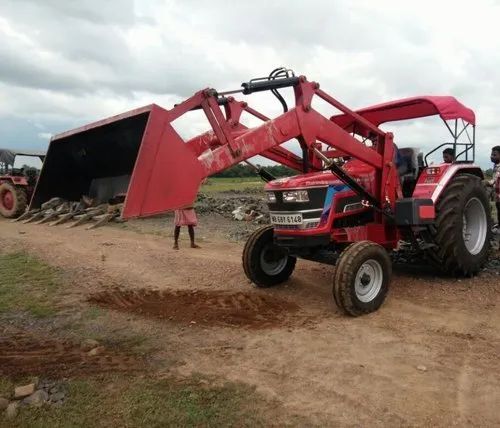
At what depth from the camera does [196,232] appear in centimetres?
1237

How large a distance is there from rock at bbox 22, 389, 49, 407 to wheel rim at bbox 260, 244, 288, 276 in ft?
12.0

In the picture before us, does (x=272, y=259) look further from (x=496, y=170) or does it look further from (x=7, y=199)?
(x=7, y=199)

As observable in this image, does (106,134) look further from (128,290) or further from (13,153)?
(13,153)

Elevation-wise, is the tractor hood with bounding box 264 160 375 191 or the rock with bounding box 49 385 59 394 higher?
the tractor hood with bounding box 264 160 375 191

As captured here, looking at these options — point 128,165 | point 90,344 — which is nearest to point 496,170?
point 128,165

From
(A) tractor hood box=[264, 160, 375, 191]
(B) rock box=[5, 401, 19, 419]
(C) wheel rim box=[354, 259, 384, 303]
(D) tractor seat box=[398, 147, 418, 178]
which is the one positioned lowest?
(B) rock box=[5, 401, 19, 419]

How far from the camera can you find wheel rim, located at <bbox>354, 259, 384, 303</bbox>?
5.65 metres

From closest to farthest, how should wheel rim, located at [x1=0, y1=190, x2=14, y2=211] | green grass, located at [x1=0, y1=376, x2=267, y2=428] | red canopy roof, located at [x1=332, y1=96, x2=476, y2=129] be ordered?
green grass, located at [x1=0, y1=376, x2=267, y2=428]
red canopy roof, located at [x1=332, y1=96, x2=476, y2=129]
wheel rim, located at [x1=0, y1=190, x2=14, y2=211]

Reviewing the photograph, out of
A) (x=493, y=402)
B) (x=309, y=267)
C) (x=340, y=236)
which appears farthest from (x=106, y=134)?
(x=493, y=402)

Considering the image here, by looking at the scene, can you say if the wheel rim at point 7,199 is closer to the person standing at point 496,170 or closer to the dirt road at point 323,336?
the dirt road at point 323,336

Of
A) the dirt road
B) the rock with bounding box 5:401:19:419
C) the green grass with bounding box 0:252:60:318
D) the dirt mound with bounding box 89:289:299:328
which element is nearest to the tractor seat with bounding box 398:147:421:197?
the dirt road

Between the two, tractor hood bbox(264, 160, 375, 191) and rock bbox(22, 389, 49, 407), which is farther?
tractor hood bbox(264, 160, 375, 191)

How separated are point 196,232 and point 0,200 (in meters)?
8.40

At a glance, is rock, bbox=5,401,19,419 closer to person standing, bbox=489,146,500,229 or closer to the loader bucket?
the loader bucket
